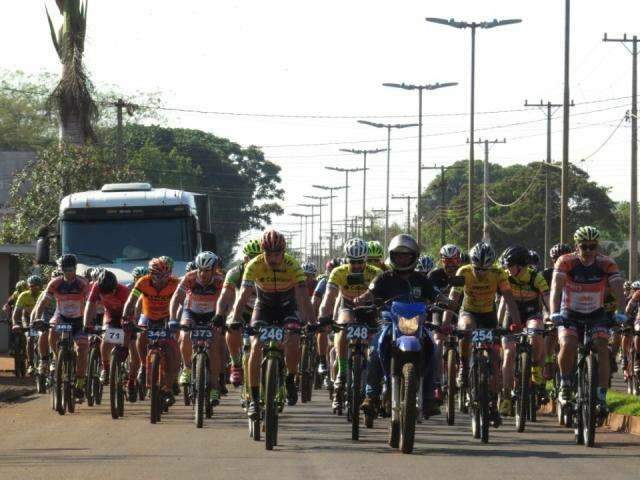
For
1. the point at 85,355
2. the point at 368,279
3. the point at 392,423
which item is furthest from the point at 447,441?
the point at 85,355

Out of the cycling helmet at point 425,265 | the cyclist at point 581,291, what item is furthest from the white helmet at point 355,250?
the cycling helmet at point 425,265

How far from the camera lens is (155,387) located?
17.5m

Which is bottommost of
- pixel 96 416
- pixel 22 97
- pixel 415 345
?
pixel 96 416

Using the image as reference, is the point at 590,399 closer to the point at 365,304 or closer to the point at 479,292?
the point at 479,292

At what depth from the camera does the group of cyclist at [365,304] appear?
1402 centimetres

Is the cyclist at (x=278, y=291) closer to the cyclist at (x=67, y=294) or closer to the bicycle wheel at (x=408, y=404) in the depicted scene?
the bicycle wheel at (x=408, y=404)

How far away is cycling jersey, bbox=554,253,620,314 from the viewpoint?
590 inches

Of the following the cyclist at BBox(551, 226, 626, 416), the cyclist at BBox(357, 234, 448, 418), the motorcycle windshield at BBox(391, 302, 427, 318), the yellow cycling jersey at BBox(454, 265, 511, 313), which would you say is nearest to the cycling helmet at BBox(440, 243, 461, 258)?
the yellow cycling jersey at BBox(454, 265, 511, 313)

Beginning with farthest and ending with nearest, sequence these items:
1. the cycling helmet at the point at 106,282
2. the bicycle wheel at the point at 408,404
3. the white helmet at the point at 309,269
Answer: the white helmet at the point at 309,269 → the cycling helmet at the point at 106,282 → the bicycle wheel at the point at 408,404

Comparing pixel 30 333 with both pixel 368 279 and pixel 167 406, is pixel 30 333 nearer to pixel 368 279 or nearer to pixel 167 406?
pixel 167 406

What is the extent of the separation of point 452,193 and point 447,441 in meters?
117

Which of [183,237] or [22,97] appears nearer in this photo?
[183,237]

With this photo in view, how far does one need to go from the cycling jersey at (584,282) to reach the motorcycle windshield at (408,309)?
2173 millimetres

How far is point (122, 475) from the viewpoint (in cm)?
1188
